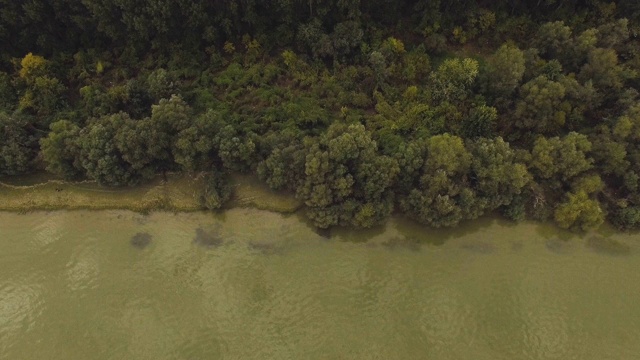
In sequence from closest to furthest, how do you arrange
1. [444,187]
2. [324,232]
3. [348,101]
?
[444,187], [324,232], [348,101]

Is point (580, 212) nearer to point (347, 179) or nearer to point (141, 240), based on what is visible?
point (347, 179)

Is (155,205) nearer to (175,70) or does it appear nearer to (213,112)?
(213,112)

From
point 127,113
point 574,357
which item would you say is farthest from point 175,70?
point 574,357

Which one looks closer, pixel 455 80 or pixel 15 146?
pixel 15 146

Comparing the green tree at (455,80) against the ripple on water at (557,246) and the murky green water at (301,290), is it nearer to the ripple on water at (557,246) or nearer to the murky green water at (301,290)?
the murky green water at (301,290)

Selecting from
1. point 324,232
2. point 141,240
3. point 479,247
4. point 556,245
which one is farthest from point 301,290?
point 556,245

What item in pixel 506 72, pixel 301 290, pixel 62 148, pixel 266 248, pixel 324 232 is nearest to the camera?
pixel 301 290

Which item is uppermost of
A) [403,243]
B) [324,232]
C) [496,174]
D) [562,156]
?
[562,156]

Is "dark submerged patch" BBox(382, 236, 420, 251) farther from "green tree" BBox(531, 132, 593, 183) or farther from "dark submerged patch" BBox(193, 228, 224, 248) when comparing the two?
"dark submerged patch" BBox(193, 228, 224, 248)
